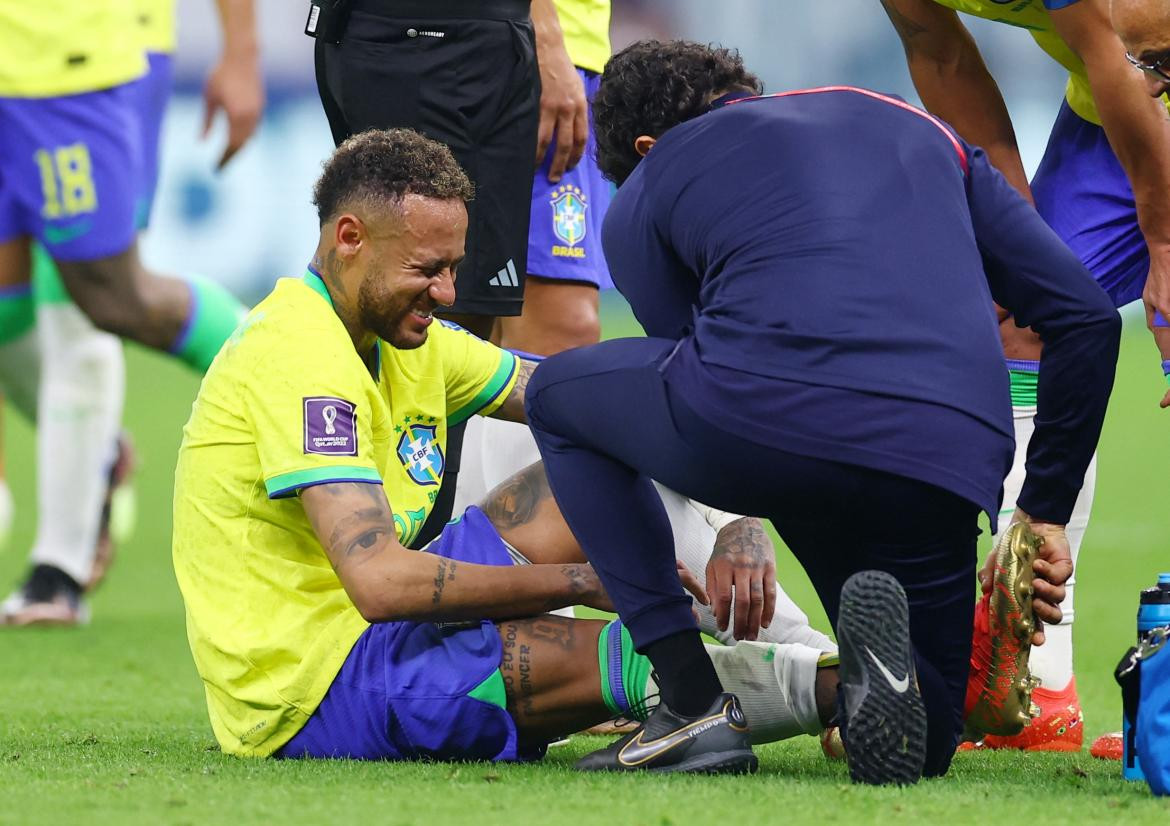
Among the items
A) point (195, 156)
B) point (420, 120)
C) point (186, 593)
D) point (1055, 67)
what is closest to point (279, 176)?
point (195, 156)

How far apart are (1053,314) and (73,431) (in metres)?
3.54

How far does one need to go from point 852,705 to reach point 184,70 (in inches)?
560

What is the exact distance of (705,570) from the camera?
11.5 ft

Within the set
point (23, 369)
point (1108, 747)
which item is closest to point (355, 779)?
point (1108, 747)

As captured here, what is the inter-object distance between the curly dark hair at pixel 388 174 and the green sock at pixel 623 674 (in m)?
0.80

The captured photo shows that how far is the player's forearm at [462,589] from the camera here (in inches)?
118

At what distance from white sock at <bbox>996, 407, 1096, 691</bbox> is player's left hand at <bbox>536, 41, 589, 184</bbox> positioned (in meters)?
1.31

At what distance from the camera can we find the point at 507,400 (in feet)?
12.1

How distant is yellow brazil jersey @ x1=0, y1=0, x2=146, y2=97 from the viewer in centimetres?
540

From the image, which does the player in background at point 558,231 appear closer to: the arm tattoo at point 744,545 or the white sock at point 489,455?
the white sock at point 489,455

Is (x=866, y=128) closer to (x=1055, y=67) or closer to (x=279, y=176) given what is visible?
(x=279, y=176)

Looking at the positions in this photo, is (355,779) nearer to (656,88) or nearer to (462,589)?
(462,589)

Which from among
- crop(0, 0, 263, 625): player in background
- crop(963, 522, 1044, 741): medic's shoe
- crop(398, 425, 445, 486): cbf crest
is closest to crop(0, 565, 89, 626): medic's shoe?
crop(0, 0, 263, 625): player in background

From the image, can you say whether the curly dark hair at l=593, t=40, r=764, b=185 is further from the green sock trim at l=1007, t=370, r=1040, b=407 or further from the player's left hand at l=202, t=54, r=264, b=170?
the player's left hand at l=202, t=54, r=264, b=170
